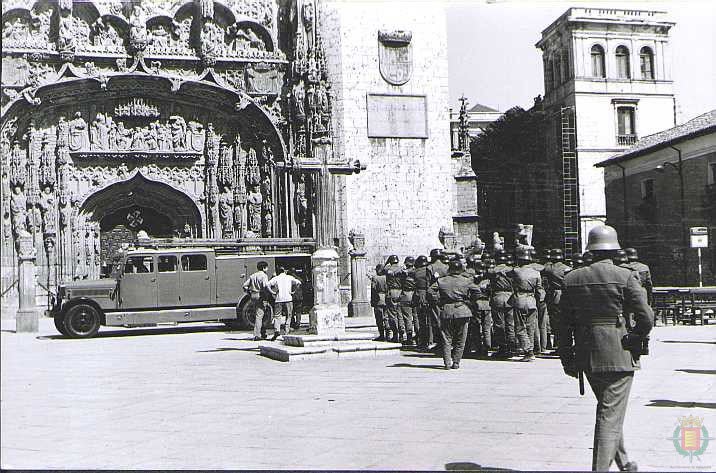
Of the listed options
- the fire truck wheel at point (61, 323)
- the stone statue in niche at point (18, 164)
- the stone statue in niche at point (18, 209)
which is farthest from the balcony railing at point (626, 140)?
the fire truck wheel at point (61, 323)

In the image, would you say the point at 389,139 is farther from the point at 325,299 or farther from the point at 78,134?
the point at 325,299

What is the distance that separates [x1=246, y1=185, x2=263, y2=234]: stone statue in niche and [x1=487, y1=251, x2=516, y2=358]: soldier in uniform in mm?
15246

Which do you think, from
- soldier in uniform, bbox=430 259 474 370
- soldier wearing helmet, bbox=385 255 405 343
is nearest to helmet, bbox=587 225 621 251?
soldier in uniform, bbox=430 259 474 370

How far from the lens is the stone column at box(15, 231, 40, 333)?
62.4ft

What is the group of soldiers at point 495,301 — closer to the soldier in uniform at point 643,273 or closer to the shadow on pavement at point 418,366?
the soldier in uniform at point 643,273

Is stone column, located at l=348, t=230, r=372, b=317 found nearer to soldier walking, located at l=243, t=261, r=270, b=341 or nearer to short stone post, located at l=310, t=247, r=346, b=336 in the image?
soldier walking, located at l=243, t=261, r=270, b=341

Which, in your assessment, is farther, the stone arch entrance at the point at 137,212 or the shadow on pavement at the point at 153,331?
the stone arch entrance at the point at 137,212

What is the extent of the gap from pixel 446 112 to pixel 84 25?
12.1 meters

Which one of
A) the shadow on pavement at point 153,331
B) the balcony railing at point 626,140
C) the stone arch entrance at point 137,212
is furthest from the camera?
the balcony railing at point 626,140

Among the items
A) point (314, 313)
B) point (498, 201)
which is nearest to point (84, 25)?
point (314, 313)

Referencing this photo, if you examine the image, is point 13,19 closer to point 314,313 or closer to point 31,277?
point 31,277

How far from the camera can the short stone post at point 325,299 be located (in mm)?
13695

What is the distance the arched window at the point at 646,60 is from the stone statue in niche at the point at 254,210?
20.3 m

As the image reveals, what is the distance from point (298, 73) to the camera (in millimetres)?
26516
